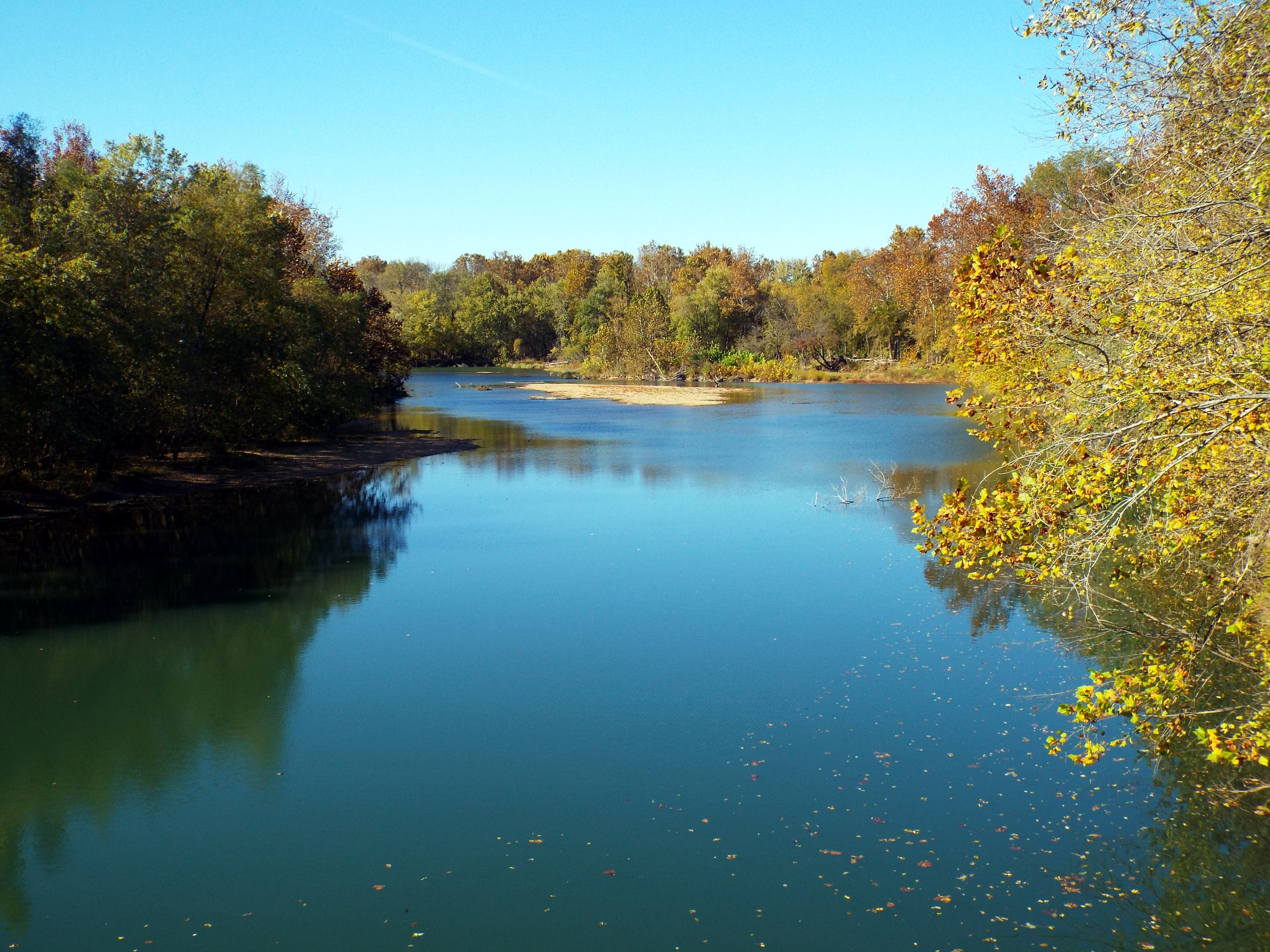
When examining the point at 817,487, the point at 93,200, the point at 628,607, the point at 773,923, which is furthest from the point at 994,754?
the point at 93,200

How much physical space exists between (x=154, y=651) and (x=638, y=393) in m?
50.7

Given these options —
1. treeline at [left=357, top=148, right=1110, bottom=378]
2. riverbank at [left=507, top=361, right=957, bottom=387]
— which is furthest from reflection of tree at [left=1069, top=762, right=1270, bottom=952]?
riverbank at [left=507, top=361, right=957, bottom=387]


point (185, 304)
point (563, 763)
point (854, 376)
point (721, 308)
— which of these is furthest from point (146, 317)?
point (721, 308)

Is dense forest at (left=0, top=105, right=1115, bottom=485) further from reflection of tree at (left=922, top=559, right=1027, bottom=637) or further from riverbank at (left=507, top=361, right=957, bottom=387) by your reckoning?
reflection of tree at (left=922, top=559, right=1027, bottom=637)

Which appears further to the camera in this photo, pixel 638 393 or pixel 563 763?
pixel 638 393

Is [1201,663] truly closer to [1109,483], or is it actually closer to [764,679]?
[764,679]

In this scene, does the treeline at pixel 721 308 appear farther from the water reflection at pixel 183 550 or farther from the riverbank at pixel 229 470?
the water reflection at pixel 183 550

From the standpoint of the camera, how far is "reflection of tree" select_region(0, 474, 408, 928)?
880 cm

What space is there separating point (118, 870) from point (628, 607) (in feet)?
25.8

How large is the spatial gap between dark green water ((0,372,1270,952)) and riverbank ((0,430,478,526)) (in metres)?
3.02

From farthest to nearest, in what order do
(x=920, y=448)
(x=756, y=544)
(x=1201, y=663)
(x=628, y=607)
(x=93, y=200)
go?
(x=920, y=448)
(x=93, y=200)
(x=756, y=544)
(x=628, y=607)
(x=1201, y=663)

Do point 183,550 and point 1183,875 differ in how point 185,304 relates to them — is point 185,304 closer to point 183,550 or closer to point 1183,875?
point 183,550

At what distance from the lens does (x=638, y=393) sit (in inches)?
2451

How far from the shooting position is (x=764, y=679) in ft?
36.5
